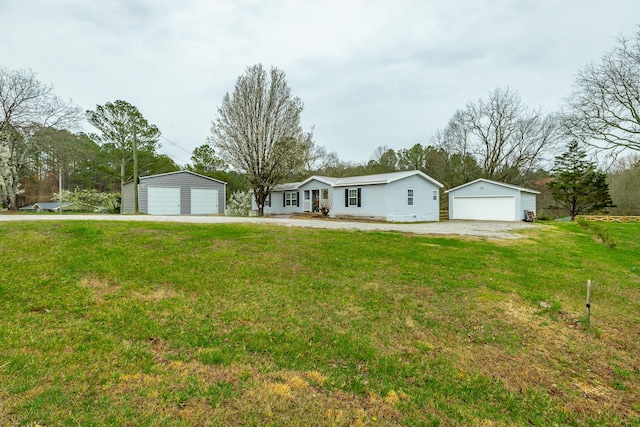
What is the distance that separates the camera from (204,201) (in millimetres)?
21672

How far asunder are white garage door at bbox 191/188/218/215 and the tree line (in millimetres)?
2037

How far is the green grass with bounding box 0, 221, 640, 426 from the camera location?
2297 mm

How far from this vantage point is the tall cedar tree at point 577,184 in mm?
26375

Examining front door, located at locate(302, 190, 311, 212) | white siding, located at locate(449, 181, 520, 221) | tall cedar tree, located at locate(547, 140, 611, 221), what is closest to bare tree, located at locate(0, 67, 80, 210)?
front door, located at locate(302, 190, 311, 212)

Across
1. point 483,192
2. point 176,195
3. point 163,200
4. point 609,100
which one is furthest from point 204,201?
point 609,100

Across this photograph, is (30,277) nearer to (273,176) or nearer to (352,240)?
(352,240)

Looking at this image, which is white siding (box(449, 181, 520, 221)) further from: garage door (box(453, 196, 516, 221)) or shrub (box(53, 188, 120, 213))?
shrub (box(53, 188, 120, 213))

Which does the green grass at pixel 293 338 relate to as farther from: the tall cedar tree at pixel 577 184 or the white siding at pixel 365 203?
the tall cedar tree at pixel 577 184

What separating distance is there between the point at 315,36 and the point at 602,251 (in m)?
13.4

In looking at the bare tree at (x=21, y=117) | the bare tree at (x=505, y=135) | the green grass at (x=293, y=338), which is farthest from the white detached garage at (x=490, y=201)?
the bare tree at (x=21, y=117)

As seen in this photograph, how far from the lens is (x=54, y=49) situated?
40.0 ft

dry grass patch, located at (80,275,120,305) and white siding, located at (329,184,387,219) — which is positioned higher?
white siding, located at (329,184,387,219)

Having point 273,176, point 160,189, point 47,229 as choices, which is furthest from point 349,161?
point 47,229

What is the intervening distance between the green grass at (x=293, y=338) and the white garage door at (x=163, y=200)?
1376cm
